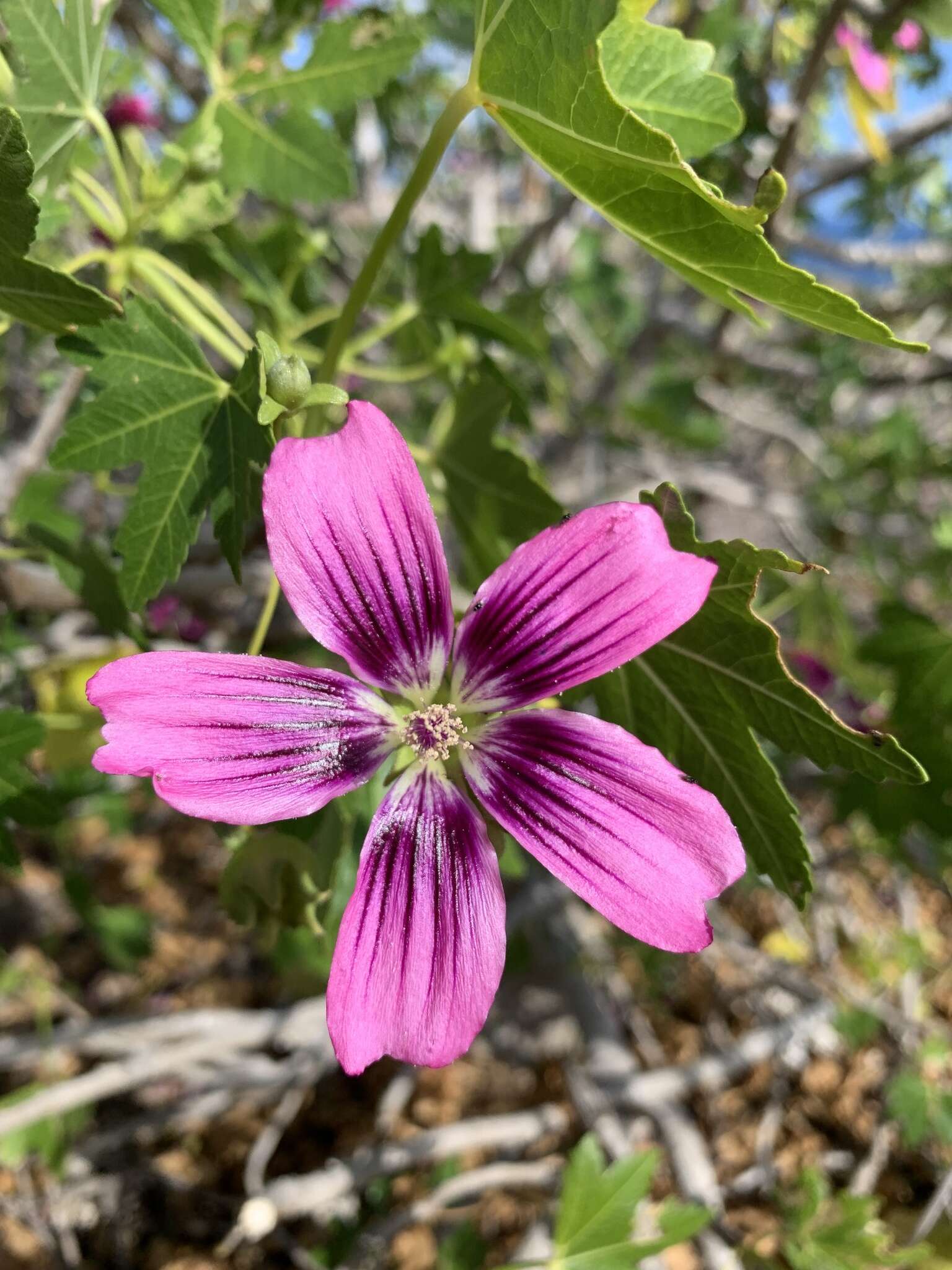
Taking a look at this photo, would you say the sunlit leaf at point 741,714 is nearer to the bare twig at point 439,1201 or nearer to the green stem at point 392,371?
the green stem at point 392,371

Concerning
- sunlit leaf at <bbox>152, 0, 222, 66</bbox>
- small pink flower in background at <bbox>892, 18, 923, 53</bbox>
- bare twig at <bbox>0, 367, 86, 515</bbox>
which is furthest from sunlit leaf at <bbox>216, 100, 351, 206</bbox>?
small pink flower in background at <bbox>892, 18, 923, 53</bbox>

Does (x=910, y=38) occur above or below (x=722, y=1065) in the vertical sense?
above

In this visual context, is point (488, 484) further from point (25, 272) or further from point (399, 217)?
point (25, 272)

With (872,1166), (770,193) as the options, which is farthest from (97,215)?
(872,1166)

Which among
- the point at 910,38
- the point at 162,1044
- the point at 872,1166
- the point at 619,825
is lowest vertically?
the point at 162,1044

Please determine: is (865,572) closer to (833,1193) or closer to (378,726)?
(833,1193)

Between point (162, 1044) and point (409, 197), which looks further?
point (162, 1044)

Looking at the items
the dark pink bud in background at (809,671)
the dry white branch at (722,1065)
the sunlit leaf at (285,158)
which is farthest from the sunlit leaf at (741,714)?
the dry white branch at (722,1065)
